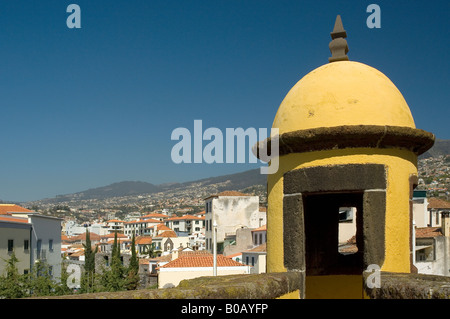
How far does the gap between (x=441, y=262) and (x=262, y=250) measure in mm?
14112

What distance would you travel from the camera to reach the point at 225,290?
3248 millimetres

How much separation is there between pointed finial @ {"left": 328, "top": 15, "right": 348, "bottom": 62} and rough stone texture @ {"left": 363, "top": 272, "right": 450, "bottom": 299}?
2448 millimetres

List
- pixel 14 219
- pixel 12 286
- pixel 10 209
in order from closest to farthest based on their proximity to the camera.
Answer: pixel 12 286
pixel 14 219
pixel 10 209

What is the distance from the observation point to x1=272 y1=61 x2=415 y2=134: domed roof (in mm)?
4570

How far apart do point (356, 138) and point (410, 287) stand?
1504mm

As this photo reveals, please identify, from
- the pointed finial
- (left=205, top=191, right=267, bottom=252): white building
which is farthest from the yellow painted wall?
(left=205, top=191, right=267, bottom=252): white building

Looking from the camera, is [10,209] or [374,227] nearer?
[374,227]

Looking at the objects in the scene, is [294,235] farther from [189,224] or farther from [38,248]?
[189,224]

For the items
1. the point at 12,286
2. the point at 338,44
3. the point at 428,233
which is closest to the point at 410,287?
the point at 338,44

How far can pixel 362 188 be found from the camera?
4375mm

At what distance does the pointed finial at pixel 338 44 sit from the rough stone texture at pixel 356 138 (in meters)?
1.27

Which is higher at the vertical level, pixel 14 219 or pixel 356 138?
pixel 356 138
